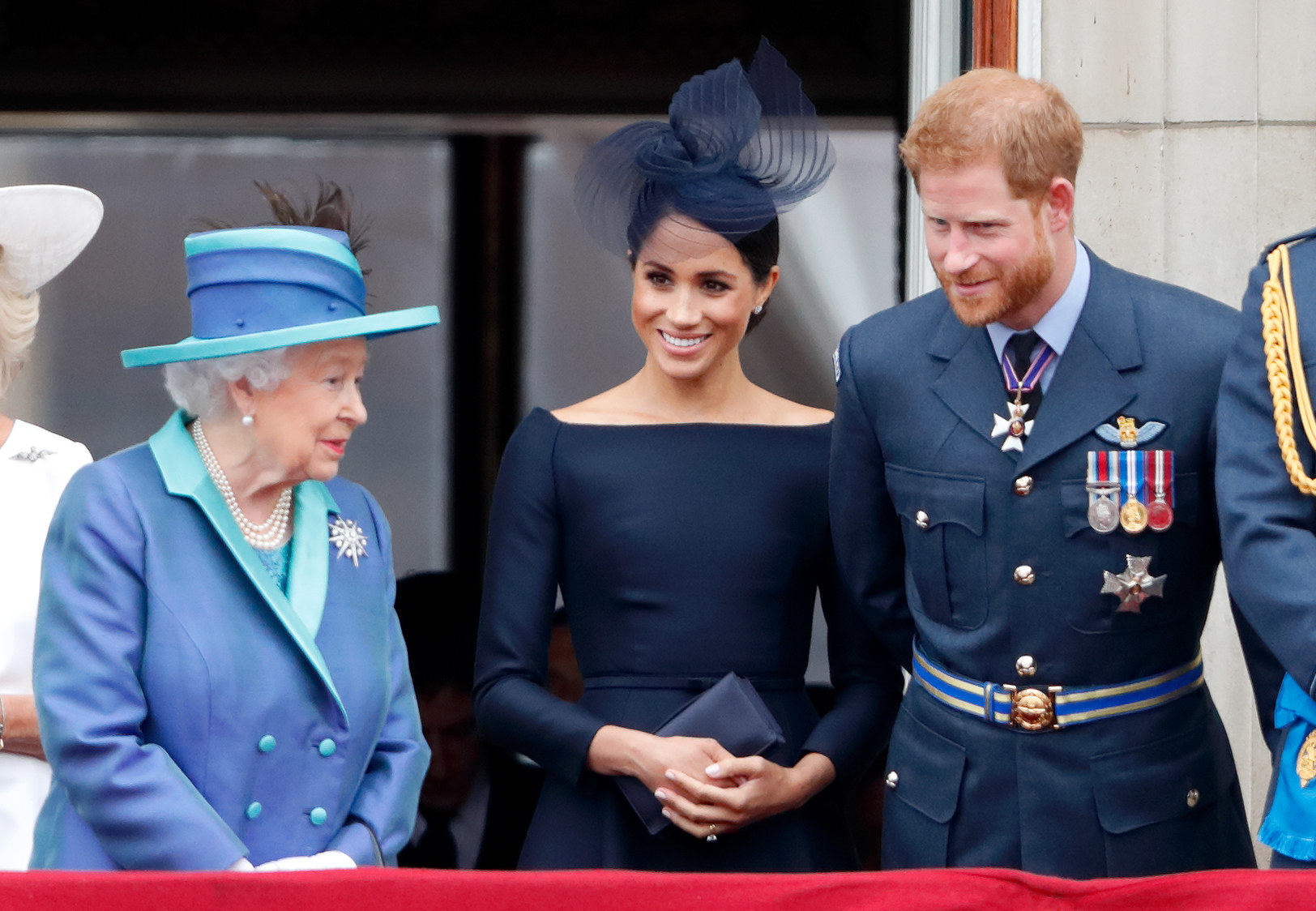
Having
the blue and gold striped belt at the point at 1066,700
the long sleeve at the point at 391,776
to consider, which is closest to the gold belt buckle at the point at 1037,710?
the blue and gold striped belt at the point at 1066,700

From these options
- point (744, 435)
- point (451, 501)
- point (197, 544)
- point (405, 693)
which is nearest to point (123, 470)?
point (197, 544)

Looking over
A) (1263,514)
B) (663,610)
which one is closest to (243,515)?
(663,610)

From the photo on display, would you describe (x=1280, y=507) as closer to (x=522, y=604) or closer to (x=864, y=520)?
(x=864, y=520)

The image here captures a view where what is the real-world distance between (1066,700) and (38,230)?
1.65 m

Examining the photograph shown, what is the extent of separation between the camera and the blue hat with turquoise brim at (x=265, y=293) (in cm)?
205

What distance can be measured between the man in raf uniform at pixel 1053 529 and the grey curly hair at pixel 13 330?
1337mm

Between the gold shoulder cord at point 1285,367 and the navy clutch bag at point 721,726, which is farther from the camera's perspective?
the navy clutch bag at point 721,726

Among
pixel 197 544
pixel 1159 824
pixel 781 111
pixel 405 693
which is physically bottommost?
pixel 1159 824

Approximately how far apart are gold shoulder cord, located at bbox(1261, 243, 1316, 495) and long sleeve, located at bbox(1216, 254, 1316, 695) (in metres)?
0.02

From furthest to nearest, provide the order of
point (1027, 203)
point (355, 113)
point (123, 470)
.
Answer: point (355, 113) → point (1027, 203) → point (123, 470)

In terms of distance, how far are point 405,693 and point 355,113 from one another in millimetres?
2492

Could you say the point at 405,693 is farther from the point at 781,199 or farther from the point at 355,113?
the point at 355,113

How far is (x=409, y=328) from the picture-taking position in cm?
213

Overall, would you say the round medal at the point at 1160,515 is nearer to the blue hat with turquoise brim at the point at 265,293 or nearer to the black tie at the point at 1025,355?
the black tie at the point at 1025,355
